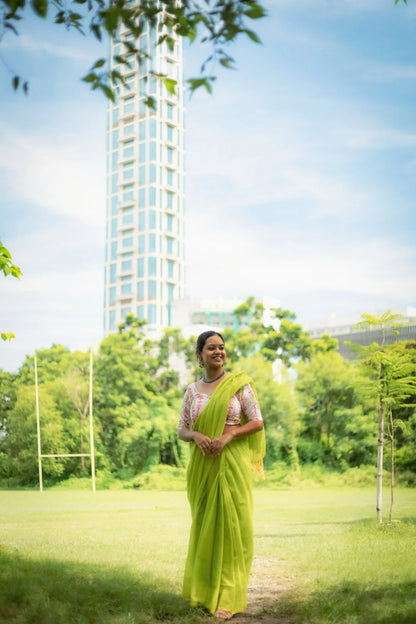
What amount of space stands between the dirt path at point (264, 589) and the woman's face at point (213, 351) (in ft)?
4.80

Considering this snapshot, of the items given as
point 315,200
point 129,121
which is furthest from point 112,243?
point 315,200

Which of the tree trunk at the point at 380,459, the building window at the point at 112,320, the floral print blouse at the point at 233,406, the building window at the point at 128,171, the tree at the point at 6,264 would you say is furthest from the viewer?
the building window at the point at 128,171

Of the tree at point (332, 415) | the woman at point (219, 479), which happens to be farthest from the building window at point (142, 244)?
the woman at point (219, 479)

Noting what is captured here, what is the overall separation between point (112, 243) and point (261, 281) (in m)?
22.3

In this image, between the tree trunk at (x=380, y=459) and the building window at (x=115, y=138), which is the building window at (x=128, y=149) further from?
the tree trunk at (x=380, y=459)

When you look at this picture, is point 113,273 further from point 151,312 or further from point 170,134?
point 170,134

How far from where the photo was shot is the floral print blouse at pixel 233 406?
3.95 meters

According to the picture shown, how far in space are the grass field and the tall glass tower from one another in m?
42.9

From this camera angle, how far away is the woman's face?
400 centimetres

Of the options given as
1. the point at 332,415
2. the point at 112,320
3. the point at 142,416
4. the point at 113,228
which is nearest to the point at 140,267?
the point at 113,228

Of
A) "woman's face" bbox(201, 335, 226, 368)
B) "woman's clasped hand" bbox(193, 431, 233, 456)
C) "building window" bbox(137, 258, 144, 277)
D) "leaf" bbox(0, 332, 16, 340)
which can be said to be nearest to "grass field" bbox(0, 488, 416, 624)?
"woman's clasped hand" bbox(193, 431, 233, 456)

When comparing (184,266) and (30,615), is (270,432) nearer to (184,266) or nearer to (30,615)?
(30,615)

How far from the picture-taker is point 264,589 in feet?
15.6

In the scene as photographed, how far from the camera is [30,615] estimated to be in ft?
12.1
